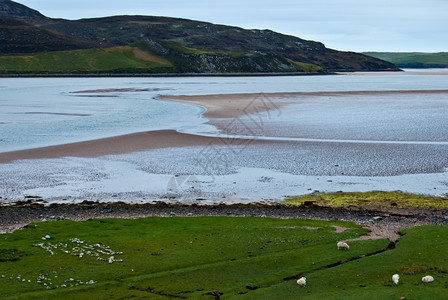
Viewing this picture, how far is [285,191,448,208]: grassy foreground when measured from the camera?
26891 millimetres

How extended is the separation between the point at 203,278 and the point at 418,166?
23.5 meters

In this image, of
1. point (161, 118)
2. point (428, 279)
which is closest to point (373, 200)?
point (428, 279)

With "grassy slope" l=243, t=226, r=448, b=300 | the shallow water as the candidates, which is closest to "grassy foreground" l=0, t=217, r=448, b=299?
"grassy slope" l=243, t=226, r=448, b=300

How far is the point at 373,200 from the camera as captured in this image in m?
27.8

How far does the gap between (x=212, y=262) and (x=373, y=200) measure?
12745mm

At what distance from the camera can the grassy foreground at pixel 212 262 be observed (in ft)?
48.8

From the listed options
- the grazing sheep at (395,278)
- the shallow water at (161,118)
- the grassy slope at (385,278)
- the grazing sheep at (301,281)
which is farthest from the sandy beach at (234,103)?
the grazing sheep at (395,278)

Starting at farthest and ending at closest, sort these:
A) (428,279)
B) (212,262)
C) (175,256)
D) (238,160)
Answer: (238,160) < (175,256) < (212,262) < (428,279)

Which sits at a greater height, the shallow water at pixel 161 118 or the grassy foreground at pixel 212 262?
the shallow water at pixel 161 118

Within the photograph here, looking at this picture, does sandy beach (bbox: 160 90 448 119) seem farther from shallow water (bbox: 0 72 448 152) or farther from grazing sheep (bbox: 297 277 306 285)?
grazing sheep (bbox: 297 277 306 285)

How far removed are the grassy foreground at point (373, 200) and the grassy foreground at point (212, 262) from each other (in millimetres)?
5880

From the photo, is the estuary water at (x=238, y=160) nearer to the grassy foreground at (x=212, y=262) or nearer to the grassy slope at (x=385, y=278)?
the grassy foreground at (x=212, y=262)

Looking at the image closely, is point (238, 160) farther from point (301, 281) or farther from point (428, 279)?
point (428, 279)

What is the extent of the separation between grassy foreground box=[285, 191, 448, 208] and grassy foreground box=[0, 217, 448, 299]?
5.88 metres
